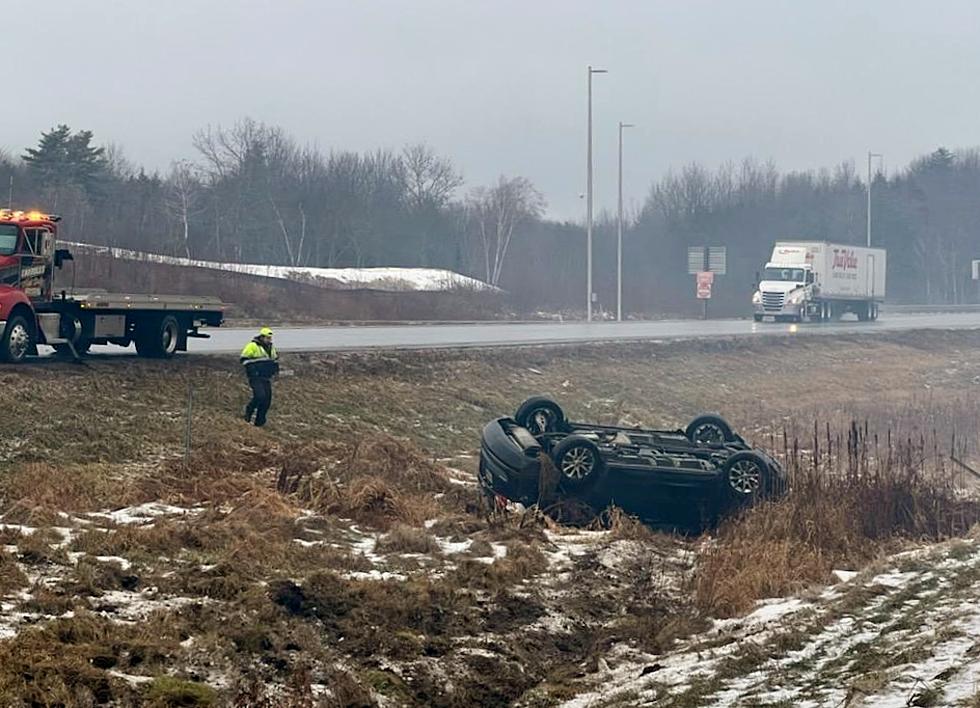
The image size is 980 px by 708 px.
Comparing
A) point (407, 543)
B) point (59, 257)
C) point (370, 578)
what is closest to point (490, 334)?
point (59, 257)

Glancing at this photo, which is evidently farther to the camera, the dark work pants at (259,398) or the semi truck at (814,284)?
the semi truck at (814,284)

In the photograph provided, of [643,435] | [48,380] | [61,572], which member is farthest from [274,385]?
[61,572]

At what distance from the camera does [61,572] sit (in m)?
11.6

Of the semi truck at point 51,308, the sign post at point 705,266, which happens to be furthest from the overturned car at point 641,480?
the sign post at point 705,266

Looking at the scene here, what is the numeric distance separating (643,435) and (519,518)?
11.2 ft

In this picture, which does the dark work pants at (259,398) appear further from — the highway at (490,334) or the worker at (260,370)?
the highway at (490,334)

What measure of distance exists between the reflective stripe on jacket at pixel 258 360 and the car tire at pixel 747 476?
24.5ft

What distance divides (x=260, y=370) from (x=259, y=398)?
0.48 meters

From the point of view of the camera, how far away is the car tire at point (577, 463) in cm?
1691

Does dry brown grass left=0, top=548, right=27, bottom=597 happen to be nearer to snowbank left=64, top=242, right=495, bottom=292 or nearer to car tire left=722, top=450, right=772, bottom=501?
car tire left=722, top=450, right=772, bottom=501

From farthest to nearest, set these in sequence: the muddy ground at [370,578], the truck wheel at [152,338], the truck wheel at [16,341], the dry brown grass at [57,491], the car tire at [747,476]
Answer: the truck wheel at [152,338] → the truck wheel at [16,341] → the car tire at [747,476] → the dry brown grass at [57,491] → the muddy ground at [370,578]

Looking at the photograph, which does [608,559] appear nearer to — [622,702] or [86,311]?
[622,702]

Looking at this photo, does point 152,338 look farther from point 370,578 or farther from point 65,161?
point 65,161

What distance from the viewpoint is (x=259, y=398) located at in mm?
21312
